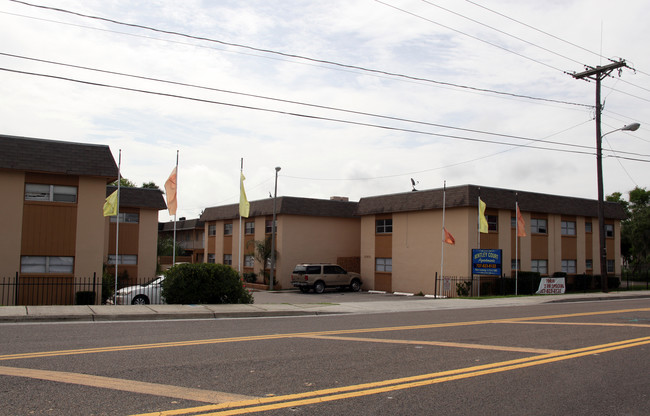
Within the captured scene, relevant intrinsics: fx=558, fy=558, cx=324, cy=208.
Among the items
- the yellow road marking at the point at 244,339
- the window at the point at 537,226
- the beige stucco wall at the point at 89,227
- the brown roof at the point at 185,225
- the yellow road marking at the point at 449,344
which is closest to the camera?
the yellow road marking at the point at 244,339

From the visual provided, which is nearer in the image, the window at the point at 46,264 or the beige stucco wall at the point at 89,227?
the window at the point at 46,264

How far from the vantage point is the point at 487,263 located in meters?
29.0

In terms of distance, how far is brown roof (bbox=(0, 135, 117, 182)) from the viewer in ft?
68.3

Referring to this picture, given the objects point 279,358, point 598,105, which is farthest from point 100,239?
point 598,105

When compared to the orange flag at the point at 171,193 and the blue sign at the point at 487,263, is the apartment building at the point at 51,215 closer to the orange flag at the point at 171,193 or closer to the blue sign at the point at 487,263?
the orange flag at the point at 171,193

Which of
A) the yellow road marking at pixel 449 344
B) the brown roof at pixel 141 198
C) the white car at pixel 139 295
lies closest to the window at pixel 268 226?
the brown roof at pixel 141 198

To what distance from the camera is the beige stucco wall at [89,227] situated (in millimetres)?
21844

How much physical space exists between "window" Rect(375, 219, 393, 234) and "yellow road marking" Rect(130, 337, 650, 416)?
26.5 m

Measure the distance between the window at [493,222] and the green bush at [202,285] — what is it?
697 inches

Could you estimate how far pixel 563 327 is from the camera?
13.6m

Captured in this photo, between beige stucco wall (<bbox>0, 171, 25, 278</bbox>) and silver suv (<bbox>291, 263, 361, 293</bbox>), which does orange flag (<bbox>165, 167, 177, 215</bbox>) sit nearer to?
beige stucco wall (<bbox>0, 171, 25, 278</bbox>)

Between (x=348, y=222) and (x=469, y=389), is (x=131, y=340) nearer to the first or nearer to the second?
(x=469, y=389)

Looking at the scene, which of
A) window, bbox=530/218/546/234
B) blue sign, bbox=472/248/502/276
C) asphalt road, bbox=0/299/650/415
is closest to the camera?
asphalt road, bbox=0/299/650/415

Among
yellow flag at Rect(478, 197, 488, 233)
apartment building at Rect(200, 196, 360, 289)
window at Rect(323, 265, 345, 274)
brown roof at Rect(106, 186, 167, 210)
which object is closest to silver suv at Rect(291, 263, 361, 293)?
window at Rect(323, 265, 345, 274)
